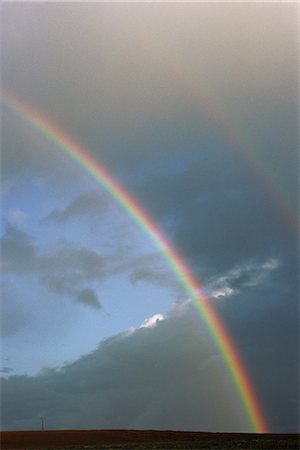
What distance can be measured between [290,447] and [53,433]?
3780 cm

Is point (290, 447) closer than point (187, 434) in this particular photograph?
Yes

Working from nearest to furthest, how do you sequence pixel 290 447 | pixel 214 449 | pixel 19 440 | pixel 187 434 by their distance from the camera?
pixel 214 449 → pixel 290 447 → pixel 19 440 → pixel 187 434

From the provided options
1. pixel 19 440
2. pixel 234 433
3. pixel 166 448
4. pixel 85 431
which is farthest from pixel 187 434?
pixel 166 448

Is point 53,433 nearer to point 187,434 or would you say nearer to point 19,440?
point 19,440

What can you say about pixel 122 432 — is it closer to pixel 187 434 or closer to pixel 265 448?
pixel 187 434

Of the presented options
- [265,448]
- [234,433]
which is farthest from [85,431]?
[265,448]

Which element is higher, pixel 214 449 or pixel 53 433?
pixel 53 433

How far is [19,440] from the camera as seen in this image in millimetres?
69438

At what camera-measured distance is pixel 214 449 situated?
49094 mm

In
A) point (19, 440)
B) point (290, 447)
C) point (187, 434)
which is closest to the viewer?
point (290, 447)

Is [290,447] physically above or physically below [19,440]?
below

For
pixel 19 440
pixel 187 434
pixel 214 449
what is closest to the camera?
pixel 214 449

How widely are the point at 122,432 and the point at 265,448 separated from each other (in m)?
33.0

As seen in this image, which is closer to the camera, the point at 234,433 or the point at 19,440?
the point at 19,440
